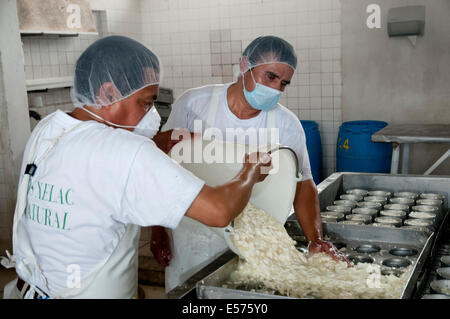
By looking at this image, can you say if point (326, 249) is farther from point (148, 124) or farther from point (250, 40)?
point (250, 40)

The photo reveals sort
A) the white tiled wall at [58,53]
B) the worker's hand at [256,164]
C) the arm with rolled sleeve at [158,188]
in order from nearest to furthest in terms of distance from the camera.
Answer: the arm with rolled sleeve at [158,188] < the worker's hand at [256,164] < the white tiled wall at [58,53]

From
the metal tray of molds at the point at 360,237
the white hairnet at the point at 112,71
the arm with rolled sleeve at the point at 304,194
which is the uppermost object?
the white hairnet at the point at 112,71

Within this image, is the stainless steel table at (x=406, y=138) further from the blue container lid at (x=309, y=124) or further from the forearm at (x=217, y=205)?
the forearm at (x=217, y=205)

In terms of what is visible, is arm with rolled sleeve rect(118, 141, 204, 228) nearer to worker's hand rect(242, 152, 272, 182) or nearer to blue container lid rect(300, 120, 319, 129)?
worker's hand rect(242, 152, 272, 182)

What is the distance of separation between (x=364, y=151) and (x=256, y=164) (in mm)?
3761

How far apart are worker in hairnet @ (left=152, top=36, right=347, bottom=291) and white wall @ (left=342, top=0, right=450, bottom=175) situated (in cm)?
367

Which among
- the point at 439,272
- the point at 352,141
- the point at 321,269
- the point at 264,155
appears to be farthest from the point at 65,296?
the point at 352,141

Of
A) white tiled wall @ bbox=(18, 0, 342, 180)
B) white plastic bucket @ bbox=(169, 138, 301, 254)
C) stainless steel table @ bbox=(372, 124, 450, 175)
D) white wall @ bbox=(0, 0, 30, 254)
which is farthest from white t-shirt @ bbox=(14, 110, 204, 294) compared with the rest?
white tiled wall @ bbox=(18, 0, 342, 180)

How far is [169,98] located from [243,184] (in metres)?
5.07

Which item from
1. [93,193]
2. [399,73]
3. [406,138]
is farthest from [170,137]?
[399,73]

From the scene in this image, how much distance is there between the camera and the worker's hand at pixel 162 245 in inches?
90.8

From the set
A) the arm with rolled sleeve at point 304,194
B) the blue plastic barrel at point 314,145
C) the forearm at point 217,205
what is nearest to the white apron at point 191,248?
the arm with rolled sleeve at point 304,194
